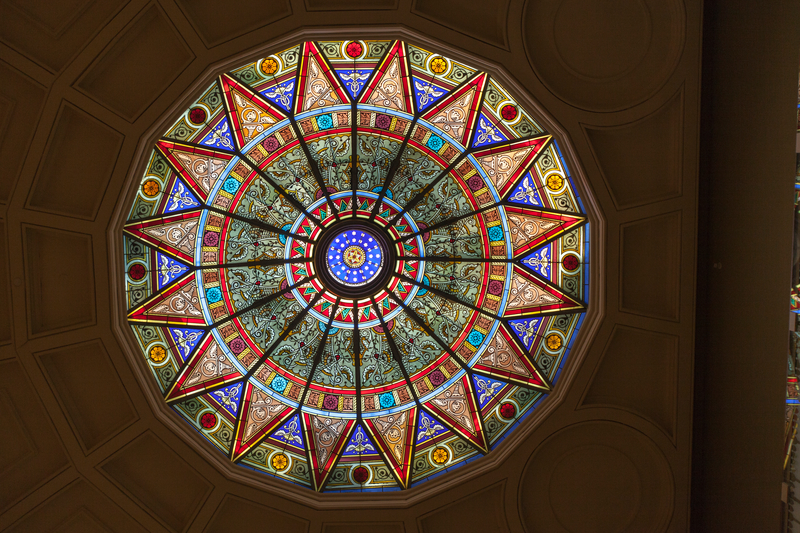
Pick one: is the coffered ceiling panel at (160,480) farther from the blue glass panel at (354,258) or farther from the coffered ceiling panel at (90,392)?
the blue glass panel at (354,258)

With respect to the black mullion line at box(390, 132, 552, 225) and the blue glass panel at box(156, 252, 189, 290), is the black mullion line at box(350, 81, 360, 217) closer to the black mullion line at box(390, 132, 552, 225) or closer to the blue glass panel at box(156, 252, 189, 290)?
the black mullion line at box(390, 132, 552, 225)

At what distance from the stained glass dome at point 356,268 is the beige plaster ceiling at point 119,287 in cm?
52

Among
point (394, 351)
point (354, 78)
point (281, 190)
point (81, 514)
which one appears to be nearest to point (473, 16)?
point (354, 78)

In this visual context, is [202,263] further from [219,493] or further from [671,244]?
[671,244]

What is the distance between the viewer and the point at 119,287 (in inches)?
304

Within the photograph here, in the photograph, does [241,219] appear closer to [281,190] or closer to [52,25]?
[281,190]

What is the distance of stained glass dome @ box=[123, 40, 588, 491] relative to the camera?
26.3 feet

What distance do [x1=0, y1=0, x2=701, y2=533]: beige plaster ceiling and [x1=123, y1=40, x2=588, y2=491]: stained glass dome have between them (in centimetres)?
52

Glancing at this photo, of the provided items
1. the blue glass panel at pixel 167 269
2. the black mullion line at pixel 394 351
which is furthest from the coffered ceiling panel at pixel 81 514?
the black mullion line at pixel 394 351

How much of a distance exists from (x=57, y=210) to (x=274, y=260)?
2.99m

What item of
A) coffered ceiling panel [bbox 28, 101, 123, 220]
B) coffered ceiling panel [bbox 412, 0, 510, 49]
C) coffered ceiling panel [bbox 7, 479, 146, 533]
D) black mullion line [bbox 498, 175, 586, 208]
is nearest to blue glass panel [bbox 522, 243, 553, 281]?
black mullion line [bbox 498, 175, 586, 208]

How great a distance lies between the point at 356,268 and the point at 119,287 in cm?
348

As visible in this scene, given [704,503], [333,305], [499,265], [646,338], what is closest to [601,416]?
[646,338]

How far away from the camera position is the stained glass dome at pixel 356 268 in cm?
801
